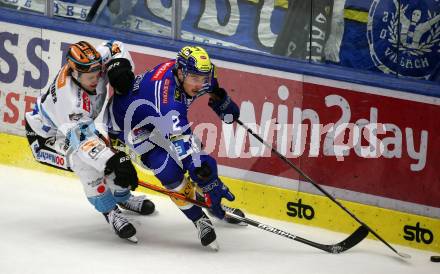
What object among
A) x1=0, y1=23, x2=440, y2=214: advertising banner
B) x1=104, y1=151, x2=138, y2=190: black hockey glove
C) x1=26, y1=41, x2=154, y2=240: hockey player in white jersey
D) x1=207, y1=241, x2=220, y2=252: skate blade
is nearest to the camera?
x1=104, y1=151, x2=138, y2=190: black hockey glove

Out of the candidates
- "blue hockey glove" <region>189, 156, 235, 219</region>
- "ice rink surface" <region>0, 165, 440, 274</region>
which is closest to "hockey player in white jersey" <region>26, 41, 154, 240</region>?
"ice rink surface" <region>0, 165, 440, 274</region>

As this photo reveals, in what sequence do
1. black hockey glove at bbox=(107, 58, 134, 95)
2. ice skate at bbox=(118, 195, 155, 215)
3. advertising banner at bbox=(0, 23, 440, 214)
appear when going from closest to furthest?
1. black hockey glove at bbox=(107, 58, 134, 95)
2. advertising banner at bbox=(0, 23, 440, 214)
3. ice skate at bbox=(118, 195, 155, 215)

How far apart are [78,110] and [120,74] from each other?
0.33 metres

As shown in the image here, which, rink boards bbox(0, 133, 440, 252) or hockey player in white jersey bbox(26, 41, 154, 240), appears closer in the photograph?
hockey player in white jersey bbox(26, 41, 154, 240)

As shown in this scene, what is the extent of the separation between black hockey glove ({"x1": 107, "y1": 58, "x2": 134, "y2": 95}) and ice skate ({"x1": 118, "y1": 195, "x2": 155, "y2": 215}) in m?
0.95

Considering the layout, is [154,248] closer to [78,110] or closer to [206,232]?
[206,232]

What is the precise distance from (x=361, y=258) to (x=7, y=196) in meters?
2.44

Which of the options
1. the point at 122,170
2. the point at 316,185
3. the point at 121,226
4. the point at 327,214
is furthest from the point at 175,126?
the point at 327,214

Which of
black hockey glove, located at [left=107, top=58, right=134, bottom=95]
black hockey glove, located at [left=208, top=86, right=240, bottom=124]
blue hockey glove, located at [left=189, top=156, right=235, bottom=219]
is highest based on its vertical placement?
black hockey glove, located at [left=107, top=58, right=134, bottom=95]

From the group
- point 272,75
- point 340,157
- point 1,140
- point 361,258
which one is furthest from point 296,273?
point 1,140

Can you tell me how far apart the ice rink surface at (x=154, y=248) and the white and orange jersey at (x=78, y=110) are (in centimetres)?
54

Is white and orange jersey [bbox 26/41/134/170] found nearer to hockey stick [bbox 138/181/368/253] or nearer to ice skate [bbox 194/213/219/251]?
hockey stick [bbox 138/181/368/253]

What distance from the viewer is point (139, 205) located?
6973 millimetres

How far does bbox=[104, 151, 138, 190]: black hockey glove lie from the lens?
19.6 feet
